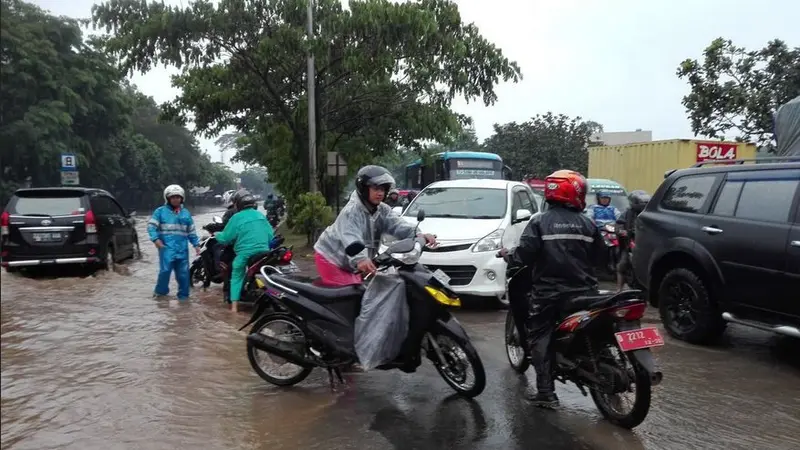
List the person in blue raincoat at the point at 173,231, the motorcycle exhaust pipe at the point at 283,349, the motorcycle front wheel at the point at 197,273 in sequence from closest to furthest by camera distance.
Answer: the motorcycle exhaust pipe at the point at 283,349
the person in blue raincoat at the point at 173,231
the motorcycle front wheel at the point at 197,273

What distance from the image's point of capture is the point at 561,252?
4234 mm

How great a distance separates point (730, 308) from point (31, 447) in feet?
18.7

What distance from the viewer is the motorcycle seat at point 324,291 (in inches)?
186

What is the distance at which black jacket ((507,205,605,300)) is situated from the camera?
424 cm

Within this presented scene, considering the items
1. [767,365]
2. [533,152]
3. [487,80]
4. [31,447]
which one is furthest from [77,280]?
[533,152]

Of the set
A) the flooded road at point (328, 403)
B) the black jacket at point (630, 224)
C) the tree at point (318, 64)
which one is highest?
the tree at point (318, 64)

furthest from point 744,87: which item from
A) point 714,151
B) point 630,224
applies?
point 630,224

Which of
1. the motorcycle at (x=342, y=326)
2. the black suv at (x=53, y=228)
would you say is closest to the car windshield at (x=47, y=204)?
the black suv at (x=53, y=228)

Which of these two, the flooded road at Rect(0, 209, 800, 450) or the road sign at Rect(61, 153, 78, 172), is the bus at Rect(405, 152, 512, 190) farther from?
the flooded road at Rect(0, 209, 800, 450)

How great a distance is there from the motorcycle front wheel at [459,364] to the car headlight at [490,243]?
11.1 ft

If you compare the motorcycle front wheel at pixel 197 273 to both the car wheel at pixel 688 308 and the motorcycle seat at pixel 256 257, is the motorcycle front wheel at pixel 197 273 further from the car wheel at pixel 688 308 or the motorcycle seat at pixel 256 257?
the car wheel at pixel 688 308

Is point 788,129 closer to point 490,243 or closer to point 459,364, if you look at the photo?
point 490,243

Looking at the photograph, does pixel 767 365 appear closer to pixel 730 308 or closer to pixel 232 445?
pixel 730 308

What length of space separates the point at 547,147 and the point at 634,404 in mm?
33512
